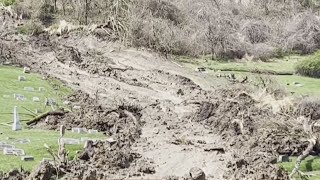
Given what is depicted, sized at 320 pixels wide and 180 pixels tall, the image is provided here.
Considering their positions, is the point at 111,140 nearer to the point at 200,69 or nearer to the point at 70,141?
the point at 70,141

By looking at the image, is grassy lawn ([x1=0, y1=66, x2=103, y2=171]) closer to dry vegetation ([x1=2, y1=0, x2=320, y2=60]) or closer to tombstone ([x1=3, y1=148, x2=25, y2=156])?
tombstone ([x1=3, y1=148, x2=25, y2=156])

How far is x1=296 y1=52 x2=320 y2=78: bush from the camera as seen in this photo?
3681cm

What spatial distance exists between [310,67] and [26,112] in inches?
742

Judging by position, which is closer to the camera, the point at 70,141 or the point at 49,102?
the point at 70,141

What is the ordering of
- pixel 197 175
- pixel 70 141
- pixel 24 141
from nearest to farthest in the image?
1. pixel 197 175
2. pixel 24 141
3. pixel 70 141

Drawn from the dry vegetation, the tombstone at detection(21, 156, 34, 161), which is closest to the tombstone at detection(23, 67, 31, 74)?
the dry vegetation

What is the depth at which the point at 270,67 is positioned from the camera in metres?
38.9

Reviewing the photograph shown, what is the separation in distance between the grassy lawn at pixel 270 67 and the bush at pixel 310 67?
553mm

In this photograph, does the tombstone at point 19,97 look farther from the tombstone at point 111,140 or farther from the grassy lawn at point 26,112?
the tombstone at point 111,140

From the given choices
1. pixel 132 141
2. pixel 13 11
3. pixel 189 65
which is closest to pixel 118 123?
pixel 132 141

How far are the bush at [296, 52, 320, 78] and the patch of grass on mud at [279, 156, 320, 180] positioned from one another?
17987 millimetres

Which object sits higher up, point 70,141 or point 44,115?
point 70,141

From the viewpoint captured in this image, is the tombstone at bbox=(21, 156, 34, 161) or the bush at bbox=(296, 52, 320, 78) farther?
the bush at bbox=(296, 52, 320, 78)

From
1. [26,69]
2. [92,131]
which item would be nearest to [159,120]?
[92,131]
